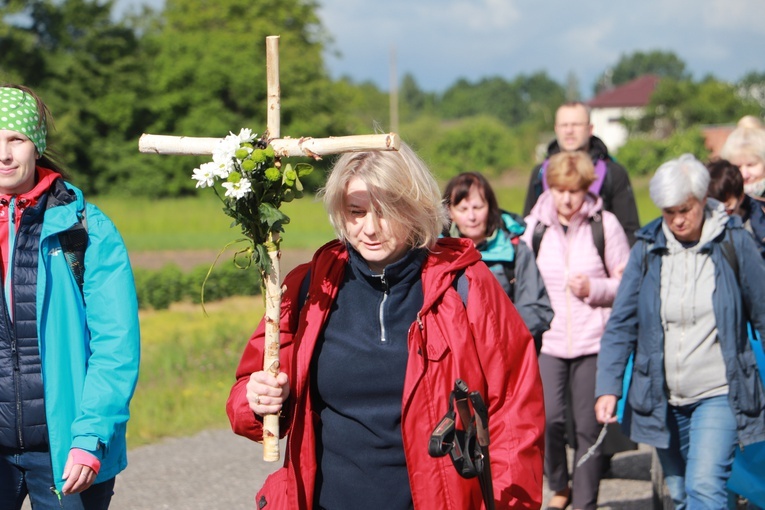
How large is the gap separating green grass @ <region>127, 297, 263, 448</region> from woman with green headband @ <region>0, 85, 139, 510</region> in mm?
4933

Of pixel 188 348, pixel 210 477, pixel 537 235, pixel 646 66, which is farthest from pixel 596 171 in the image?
pixel 646 66

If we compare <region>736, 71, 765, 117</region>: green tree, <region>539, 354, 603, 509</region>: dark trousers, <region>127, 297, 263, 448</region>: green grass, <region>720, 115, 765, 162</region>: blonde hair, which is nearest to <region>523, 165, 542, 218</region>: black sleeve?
<region>720, 115, 765, 162</region>: blonde hair

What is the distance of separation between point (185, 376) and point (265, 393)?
7.81 m

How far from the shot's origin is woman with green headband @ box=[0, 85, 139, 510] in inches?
144

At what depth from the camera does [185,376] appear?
35.3 ft

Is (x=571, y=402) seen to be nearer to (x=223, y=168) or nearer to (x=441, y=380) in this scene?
Answer: (x=441, y=380)

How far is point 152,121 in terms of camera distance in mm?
57062

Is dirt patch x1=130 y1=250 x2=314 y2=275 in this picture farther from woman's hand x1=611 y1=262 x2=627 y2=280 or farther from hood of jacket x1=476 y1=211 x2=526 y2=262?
hood of jacket x1=476 y1=211 x2=526 y2=262

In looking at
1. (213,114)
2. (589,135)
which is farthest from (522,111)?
(589,135)

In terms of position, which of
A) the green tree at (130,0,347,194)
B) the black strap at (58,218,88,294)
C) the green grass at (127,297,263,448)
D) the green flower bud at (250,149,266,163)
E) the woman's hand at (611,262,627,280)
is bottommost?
the green grass at (127,297,263,448)

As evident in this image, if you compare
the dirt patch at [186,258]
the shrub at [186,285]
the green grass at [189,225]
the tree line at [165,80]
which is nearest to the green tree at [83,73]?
the tree line at [165,80]

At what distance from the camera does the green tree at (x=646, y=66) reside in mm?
175250

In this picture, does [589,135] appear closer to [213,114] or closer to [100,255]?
[100,255]

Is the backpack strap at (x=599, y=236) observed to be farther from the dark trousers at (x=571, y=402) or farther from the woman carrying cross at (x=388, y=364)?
the woman carrying cross at (x=388, y=364)
